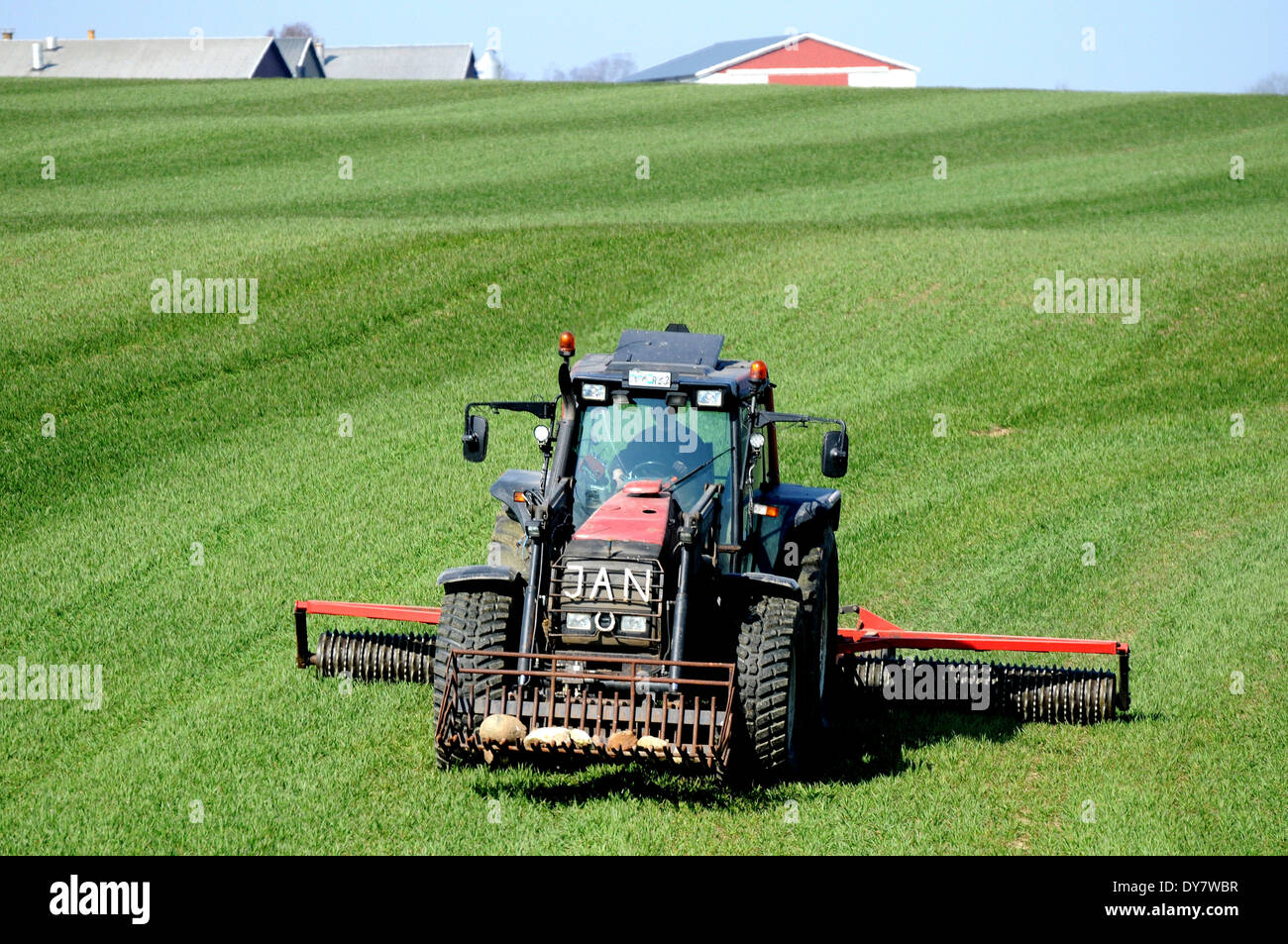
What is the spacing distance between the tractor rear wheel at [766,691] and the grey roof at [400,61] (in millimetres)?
86337

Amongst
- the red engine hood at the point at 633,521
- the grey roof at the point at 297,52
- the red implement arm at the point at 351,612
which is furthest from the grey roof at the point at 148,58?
the red engine hood at the point at 633,521

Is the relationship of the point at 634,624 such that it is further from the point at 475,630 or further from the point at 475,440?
the point at 475,440

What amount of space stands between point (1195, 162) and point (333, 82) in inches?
1196

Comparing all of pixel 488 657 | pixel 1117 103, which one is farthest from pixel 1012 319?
pixel 1117 103

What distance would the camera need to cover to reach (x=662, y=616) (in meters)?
Answer: 7.76

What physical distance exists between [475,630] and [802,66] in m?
85.1

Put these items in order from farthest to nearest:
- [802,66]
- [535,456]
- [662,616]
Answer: [802,66] < [535,456] < [662,616]

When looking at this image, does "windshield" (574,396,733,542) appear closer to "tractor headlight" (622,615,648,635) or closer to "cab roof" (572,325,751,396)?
"cab roof" (572,325,751,396)

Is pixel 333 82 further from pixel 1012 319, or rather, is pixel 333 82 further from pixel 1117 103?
pixel 1012 319

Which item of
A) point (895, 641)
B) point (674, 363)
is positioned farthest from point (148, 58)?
point (895, 641)

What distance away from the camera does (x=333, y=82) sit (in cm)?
5116

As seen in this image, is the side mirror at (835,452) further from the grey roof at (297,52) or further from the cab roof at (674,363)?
the grey roof at (297,52)

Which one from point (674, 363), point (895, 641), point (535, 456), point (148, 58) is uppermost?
point (148, 58)

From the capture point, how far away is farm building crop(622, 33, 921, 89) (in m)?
85.5
